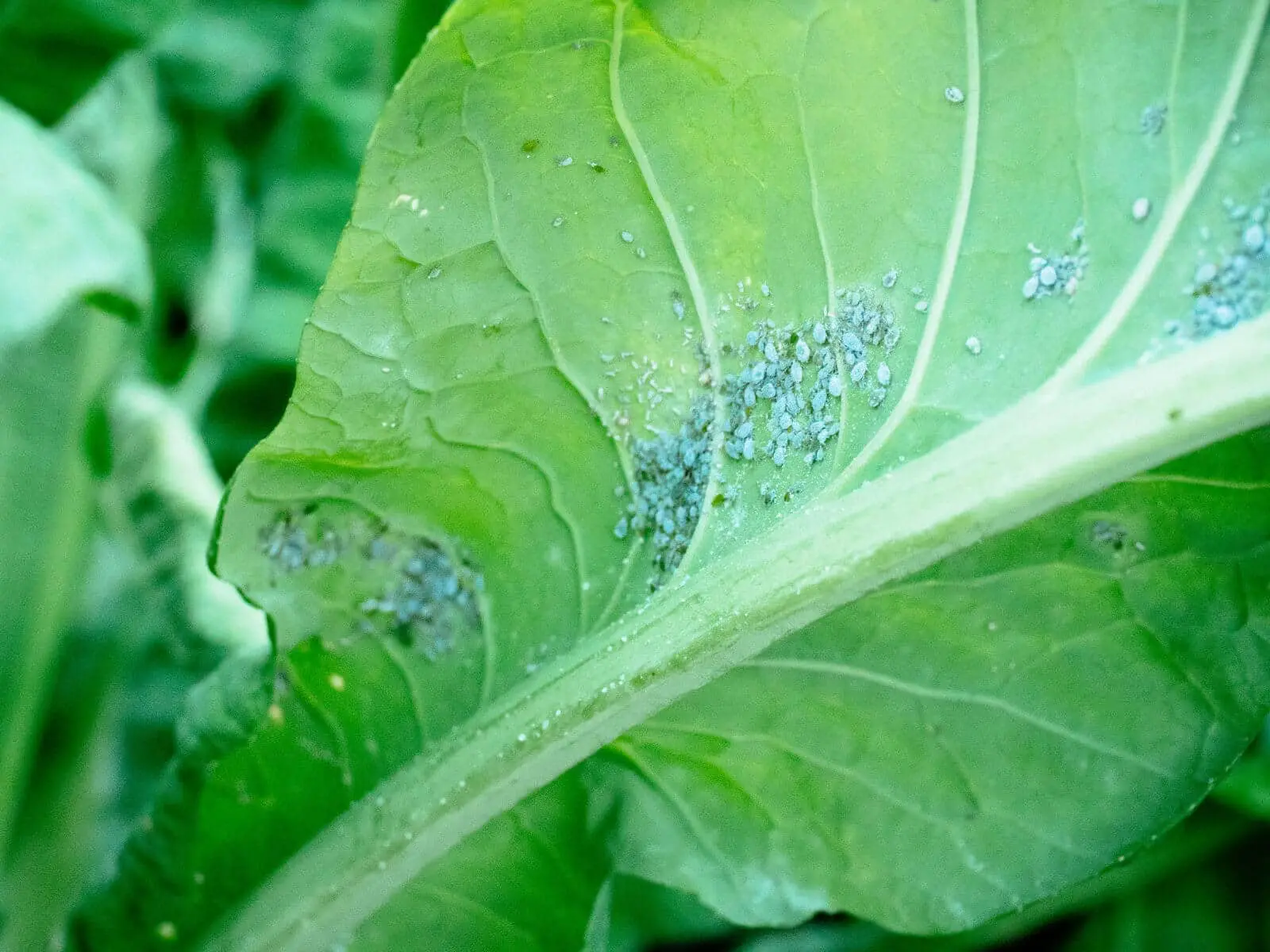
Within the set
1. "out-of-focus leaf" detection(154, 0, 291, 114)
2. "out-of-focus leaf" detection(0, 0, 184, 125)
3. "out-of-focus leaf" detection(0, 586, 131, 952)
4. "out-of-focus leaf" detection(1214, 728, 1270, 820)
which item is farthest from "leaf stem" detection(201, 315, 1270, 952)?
"out-of-focus leaf" detection(154, 0, 291, 114)

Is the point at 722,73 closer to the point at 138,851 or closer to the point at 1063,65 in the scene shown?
the point at 1063,65

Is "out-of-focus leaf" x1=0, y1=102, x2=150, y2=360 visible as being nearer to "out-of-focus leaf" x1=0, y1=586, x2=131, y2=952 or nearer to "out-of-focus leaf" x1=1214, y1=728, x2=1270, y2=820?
"out-of-focus leaf" x1=0, y1=586, x2=131, y2=952

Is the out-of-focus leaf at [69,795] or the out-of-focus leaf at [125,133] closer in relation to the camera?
the out-of-focus leaf at [69,795]

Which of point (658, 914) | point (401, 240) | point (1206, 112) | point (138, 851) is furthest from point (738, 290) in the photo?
point (658, 914)

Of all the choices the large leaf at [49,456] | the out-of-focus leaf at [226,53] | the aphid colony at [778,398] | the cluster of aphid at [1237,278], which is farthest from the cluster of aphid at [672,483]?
the out-of-focus leaf at [226,53]

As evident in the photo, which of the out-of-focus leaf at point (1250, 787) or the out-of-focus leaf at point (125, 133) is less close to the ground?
the out-of-focus leaf at point (125, 133)

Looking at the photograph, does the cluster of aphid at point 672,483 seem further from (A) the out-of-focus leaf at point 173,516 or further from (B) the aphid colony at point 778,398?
(A) the out-of-focus leaf at point 173,516

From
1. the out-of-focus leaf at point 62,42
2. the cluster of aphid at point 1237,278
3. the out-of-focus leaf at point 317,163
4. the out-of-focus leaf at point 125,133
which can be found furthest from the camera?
the out-of-focus leaf at point 317,163
